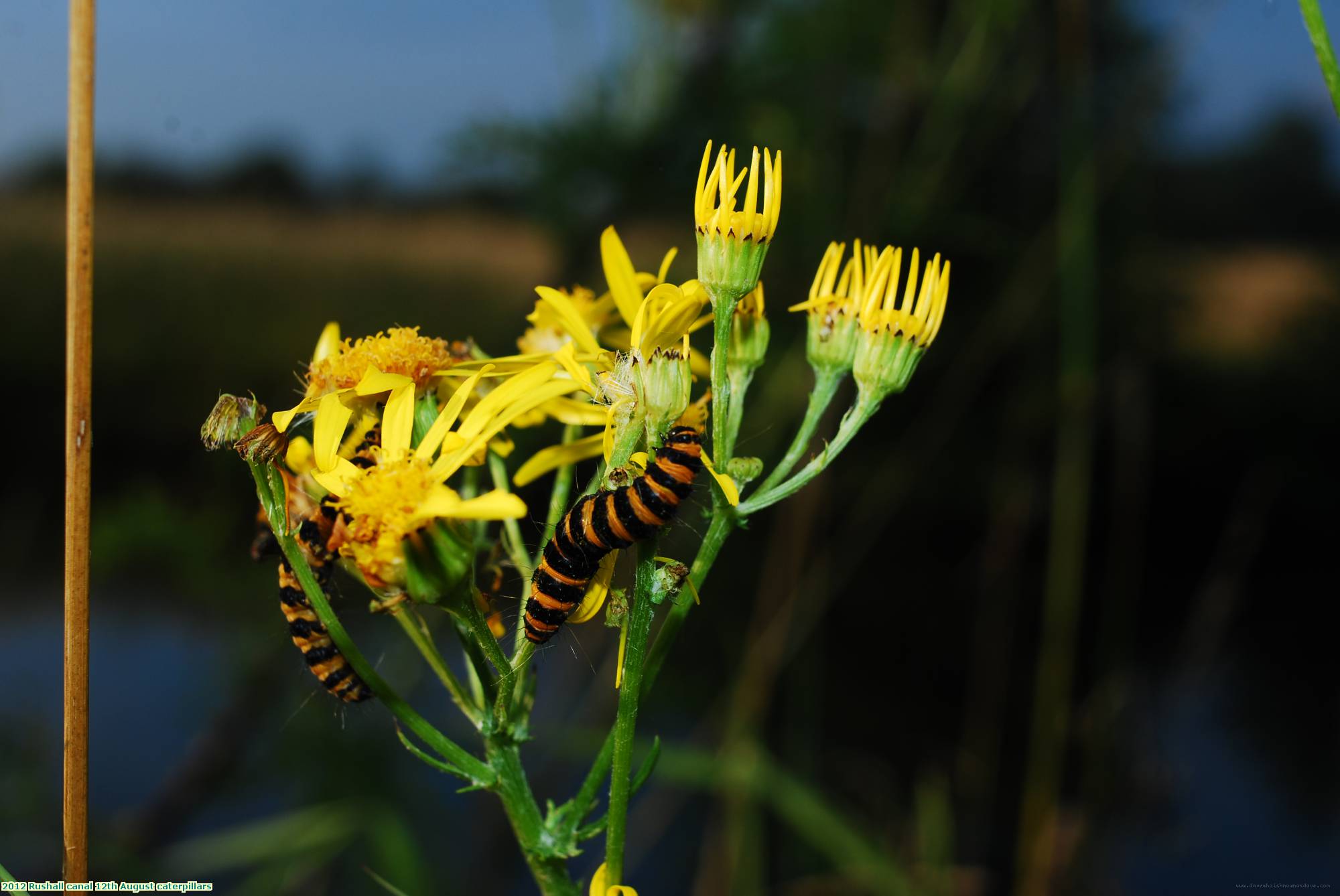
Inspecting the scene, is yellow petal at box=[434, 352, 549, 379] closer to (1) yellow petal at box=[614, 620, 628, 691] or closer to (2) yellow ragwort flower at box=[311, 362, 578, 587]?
(2) yellow ragwort flower at box=[311, 362, 578, 587]

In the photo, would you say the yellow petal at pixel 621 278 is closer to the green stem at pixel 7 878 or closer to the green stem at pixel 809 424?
the green stem at pixel 809 424

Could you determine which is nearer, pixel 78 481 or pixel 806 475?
pixel 78 481

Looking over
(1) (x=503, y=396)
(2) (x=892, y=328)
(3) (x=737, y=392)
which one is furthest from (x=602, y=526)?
(2) (x=892, y=328)

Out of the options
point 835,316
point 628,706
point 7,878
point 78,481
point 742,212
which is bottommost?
point 7,878

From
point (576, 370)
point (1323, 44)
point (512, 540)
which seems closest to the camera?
point (1323, 44)

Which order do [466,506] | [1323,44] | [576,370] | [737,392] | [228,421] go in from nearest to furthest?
[1323,44], [466,506], [228,421], [576,370], [737,392]

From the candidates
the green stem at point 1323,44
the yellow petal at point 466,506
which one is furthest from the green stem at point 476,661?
the green stem at point 1323,44

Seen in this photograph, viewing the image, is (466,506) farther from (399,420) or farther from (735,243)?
(735,243)
